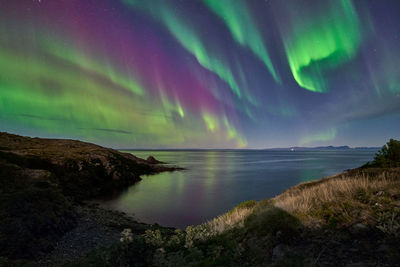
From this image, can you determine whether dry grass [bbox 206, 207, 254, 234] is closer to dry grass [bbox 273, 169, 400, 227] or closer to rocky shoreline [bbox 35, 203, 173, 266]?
dry grass [bbox 273, 169, 400, 227]

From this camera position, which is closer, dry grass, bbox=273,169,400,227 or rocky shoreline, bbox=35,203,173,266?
dry grass, bbox=273,169,400,227

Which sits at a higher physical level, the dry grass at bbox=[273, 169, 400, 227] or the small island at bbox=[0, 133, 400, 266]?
the dry grass at bbox=[273, 169, 400, 227]

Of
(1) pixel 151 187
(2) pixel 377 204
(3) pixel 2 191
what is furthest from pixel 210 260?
(1) pixel 151 187

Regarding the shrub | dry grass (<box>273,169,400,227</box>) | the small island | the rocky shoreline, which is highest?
the shrub

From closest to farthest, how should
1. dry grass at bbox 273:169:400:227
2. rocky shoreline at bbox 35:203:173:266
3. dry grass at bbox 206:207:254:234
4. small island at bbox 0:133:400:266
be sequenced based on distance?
small island at bbox 0:133:400:266
dry grass at bbox 273:169:400:227
dry grass at bbox 206:207:254:234
rocky shoreline at bbox 35:203:173:266

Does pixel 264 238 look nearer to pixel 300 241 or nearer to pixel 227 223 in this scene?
pixel 300 241

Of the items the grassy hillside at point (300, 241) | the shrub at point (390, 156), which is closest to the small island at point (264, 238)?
the grassy hillside at point (300, 241)

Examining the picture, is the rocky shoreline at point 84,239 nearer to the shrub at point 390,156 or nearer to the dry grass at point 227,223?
the dry grass at point 227,223

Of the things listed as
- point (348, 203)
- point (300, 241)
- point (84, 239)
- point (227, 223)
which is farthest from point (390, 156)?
point (84, 239)

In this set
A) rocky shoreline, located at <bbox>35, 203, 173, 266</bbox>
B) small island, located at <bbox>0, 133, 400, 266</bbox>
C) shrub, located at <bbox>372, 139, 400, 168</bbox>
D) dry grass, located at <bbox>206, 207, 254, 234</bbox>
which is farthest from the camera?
shrub, located at <bbox>372, 139, 400, 168</bbox>

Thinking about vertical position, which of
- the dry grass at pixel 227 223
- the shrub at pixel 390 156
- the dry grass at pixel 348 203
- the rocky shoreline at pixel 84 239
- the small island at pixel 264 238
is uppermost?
the shrub at pixel 390 156

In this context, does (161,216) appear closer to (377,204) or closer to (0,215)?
(0,215)

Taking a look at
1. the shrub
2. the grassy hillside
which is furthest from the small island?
the shrub

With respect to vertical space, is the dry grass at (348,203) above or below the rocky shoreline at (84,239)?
above
